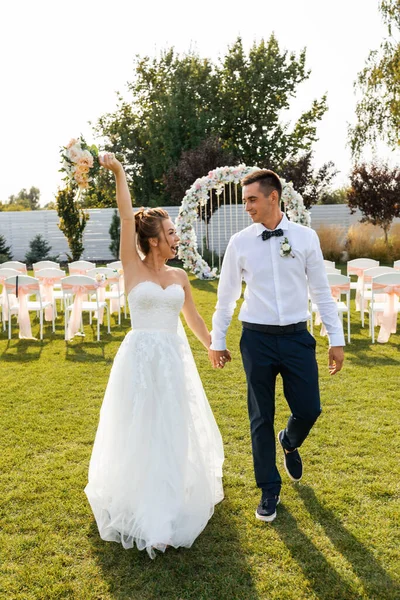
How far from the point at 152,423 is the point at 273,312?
3.18 feet

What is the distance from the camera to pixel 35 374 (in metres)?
7.33

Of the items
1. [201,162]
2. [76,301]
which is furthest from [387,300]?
[201,162]

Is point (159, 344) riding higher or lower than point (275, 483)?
higher

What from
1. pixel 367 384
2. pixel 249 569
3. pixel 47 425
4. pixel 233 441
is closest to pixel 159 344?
pixel 249 569

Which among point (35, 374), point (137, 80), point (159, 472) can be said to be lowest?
point (35, 374)

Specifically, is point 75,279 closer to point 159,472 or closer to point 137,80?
point 159,472

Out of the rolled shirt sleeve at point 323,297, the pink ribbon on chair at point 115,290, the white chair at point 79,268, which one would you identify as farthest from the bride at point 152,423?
the white chair at point 79,268

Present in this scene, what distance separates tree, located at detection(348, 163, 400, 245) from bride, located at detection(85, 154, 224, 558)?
18.2 metres

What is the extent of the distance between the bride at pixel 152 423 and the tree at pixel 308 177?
838 inches

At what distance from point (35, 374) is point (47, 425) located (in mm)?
2016

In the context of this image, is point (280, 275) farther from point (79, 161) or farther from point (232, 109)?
point (232, 109)

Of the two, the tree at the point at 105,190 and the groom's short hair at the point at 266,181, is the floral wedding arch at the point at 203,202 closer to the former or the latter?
the groom's short hair at the point at 266,181

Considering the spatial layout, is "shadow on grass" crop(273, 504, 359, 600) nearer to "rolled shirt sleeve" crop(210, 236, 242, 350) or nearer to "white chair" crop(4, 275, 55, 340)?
"rolled shirt sleeve" crop(210, 236, 242, 350)

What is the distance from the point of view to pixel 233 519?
3645 mm
